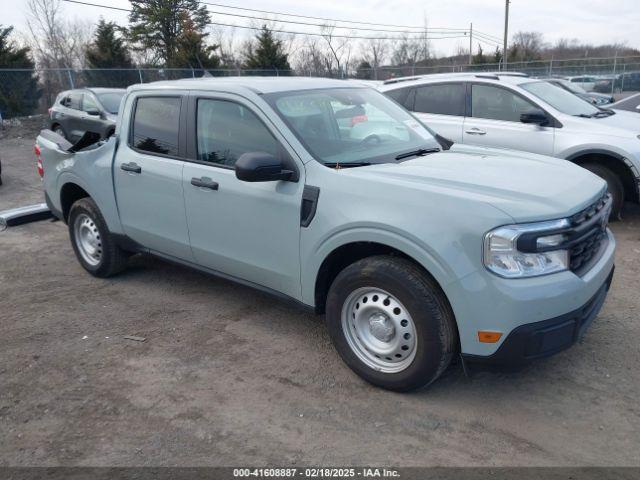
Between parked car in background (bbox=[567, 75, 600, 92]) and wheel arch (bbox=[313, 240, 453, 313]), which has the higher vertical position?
wheel arch (bbox=[313, 240, 453, 313])

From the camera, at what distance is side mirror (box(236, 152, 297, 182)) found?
3480 mm

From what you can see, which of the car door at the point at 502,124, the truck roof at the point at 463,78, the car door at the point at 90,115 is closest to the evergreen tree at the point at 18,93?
the car door at the point at 90,115

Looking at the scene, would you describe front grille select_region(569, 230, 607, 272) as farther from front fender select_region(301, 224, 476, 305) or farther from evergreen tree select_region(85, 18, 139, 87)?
evergreen tree select_region(85, 18, 139, 87)

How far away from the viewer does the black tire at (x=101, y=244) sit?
532 cm

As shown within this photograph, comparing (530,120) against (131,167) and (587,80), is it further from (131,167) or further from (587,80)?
(587,80)

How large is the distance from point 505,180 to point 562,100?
4.83 metres

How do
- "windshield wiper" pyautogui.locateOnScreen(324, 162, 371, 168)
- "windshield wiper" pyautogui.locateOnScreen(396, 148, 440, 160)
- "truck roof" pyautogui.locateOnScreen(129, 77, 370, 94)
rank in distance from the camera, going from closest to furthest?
"windshield wiper" pyautogui.locateOnScreen(324, 162, 371, 168), "windshield wiper" pyautogui.locateOnScreen(396, 148, 440, 160), "truck roof" pyautogui.locateOnScreen(129, 77, 370, 94)

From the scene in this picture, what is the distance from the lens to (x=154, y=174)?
4.58m

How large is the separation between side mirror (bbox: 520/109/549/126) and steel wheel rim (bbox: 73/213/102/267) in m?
5.09

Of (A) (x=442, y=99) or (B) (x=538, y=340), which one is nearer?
(B) (x=538, y=340)

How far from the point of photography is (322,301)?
3787 millimetres

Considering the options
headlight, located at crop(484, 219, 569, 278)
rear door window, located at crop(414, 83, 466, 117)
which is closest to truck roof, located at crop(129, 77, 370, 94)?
headlight, located at crop(484, 219, 569, 278)

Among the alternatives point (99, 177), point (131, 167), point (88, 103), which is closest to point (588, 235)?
point (131, 167)

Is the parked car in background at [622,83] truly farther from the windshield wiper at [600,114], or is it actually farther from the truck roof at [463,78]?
the truck roof at [463,78]
